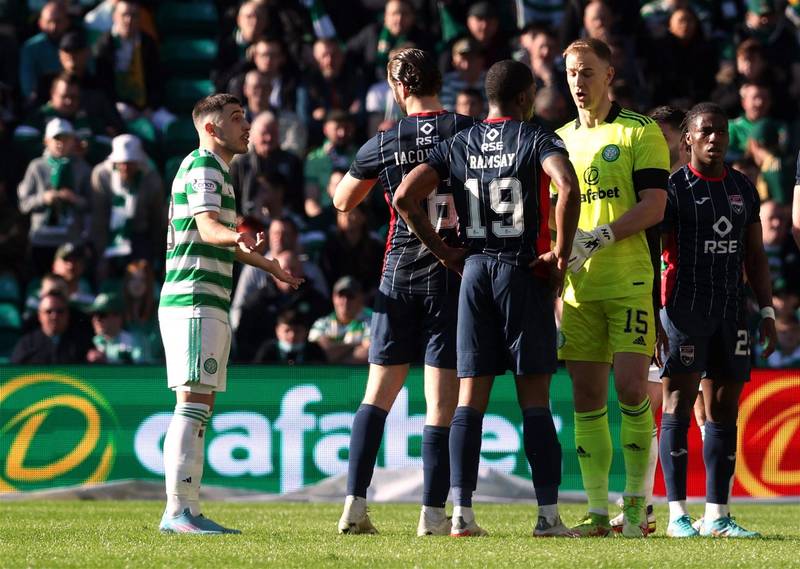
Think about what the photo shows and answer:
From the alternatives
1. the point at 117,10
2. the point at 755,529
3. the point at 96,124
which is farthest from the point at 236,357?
the point at 755,529

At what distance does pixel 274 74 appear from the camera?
15.7 m

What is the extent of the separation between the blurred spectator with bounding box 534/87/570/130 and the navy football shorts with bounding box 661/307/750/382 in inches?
256

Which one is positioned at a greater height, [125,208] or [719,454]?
[125,208]

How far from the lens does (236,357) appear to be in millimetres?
13250

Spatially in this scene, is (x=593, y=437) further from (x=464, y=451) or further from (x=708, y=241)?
(x=708, y=241)

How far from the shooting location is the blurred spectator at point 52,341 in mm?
12633

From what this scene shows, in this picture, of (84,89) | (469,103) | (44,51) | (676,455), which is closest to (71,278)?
(84,89)

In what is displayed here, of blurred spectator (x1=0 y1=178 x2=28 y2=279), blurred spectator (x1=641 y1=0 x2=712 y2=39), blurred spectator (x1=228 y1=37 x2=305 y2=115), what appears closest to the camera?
blurred spectator (x1=0 y1=178 x2=28 y2=279)

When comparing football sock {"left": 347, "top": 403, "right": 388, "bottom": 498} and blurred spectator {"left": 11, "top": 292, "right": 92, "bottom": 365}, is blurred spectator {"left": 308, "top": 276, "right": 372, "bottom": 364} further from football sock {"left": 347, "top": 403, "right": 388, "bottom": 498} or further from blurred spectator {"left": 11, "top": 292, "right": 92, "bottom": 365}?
football sock {"left": 347, "top": 403, "right": 388, "bottom": 498}

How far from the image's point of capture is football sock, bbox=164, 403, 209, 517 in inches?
281

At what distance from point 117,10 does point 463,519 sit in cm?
1065

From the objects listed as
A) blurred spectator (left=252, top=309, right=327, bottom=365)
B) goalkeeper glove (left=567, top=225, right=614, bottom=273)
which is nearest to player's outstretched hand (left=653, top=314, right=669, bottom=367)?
goalkeeper glove (left=567, top=225, right=614, bottom=273)

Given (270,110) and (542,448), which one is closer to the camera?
(542,448)

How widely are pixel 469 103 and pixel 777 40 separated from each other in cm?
418
